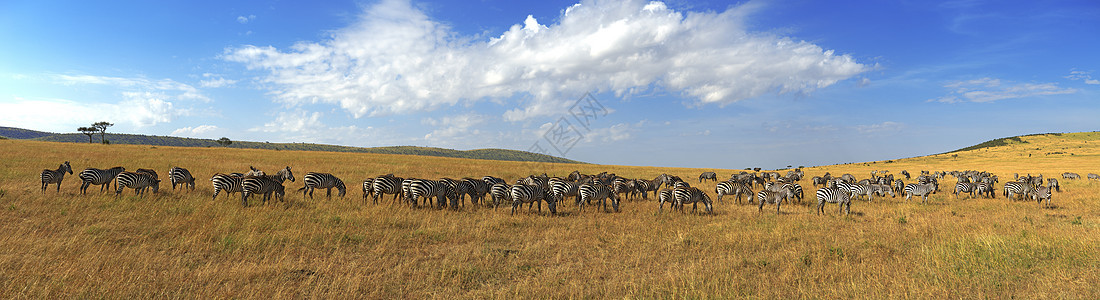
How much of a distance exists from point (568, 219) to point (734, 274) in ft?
24.8

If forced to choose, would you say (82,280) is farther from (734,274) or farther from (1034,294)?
(1034,294)

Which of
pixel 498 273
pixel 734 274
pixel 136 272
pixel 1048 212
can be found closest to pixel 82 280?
pixel 136 272

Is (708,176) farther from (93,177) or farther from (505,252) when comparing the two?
(93,177)

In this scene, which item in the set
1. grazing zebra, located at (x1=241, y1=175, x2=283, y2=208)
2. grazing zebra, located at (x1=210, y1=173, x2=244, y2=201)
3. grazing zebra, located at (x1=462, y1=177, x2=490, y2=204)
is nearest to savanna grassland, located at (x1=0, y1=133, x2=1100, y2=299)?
grazing zebra, located at (x1=210, y1=173, x2=244, y2=201)

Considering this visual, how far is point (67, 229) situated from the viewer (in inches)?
451

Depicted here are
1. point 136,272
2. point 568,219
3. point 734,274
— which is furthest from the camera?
point 568,219

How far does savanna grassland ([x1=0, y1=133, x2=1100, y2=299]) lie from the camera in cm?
795

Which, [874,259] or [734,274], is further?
[874,259]

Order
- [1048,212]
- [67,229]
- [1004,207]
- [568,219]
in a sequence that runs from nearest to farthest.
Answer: [67,229], [568,219], [1048,212], [1004,207]

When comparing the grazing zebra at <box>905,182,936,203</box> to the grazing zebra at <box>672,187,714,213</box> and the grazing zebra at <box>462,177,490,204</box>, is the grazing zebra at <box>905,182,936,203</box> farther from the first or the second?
the grazing zebra at <box>462,177,490,204</box>

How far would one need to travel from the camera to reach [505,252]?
1099cm

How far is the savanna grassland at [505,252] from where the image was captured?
7.95m

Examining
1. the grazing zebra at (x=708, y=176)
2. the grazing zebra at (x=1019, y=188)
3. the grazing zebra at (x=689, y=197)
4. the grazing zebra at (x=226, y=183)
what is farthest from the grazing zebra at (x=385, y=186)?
the grazing zebra at (x=1019, y=188)

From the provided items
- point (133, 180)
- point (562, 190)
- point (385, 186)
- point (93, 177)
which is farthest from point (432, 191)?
point (93, 177)
